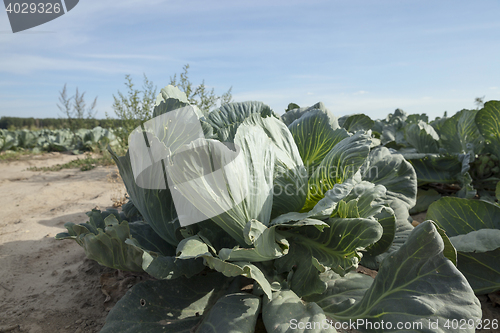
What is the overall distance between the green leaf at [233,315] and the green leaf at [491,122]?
2661 mm

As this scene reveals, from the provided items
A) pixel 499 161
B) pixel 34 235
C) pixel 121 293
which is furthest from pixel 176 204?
pixel 499 161

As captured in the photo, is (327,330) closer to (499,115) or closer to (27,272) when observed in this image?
(27,272)

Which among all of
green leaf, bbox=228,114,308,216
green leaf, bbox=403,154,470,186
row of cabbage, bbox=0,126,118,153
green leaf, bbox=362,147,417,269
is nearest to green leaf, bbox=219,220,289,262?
green leaf, bbox=228,114,308,216

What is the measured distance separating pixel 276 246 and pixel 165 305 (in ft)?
2.00

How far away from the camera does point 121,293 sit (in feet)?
6.26

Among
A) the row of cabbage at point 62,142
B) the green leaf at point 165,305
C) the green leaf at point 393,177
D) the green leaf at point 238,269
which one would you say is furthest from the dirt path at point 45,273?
the row of cabbage at point 62,142

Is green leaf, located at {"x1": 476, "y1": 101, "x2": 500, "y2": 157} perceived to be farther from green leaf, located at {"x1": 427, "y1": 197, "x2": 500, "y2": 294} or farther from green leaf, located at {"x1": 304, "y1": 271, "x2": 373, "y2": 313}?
green leaf, located at {"x1": 304, "y1": 271, "x2": 373, "y2": 313}

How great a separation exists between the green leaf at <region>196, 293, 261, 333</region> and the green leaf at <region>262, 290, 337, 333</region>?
6 cm

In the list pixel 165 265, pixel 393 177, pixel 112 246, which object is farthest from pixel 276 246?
pixel 393 177

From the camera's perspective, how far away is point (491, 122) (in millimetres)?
2879

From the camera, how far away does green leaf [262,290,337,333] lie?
1241 millimetres

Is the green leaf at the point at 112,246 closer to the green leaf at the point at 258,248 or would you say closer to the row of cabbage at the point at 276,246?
the row of cabbage at the point at 276,246

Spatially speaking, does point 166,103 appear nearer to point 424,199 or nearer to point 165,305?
point 165,305

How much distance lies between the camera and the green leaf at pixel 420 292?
116 cm
